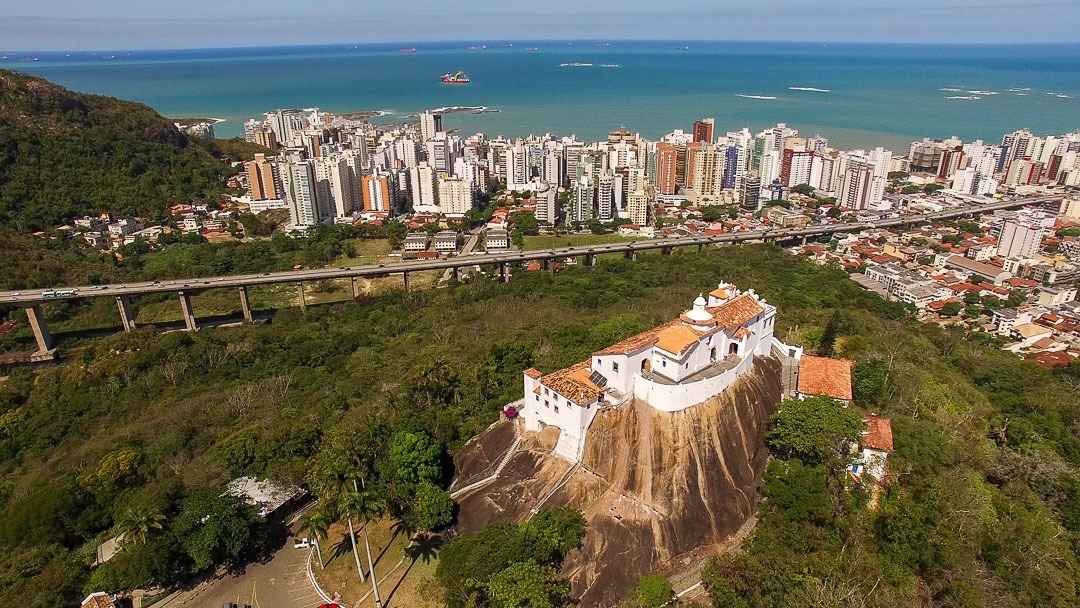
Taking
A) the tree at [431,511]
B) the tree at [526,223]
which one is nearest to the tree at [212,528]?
the tree at [431,511]

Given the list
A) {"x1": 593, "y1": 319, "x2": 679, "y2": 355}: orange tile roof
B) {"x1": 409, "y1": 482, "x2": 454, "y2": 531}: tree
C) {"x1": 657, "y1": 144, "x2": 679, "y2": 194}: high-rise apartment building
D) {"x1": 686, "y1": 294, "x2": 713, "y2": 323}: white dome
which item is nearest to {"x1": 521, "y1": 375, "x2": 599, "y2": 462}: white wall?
{"x1": 593, "y1": 319, "x2": 679, "y2": 355}: orange tile roof

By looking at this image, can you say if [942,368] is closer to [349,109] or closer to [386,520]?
[386,520]

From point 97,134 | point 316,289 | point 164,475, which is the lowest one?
point 316,289

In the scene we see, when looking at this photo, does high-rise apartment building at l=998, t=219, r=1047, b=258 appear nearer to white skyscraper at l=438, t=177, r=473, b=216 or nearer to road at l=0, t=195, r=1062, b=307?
road at l=0, t=195, r=1062, b=307

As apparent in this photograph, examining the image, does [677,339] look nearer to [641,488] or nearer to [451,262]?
[641,488]

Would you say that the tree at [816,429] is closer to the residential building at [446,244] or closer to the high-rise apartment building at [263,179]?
the residential building at [446,244]

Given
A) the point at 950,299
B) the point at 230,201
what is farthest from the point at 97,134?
the point at 950,299

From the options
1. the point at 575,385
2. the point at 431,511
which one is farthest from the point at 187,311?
the point at 575,385
